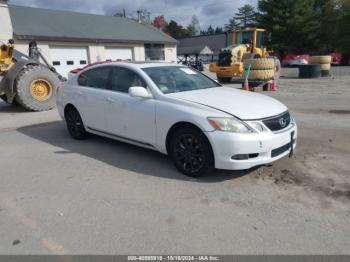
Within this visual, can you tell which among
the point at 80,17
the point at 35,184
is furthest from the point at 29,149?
the point at 80,17

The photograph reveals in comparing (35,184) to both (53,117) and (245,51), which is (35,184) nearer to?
(53,117)

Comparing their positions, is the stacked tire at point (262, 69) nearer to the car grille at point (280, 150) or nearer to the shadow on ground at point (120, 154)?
the shadow on ground at point (120, 154)

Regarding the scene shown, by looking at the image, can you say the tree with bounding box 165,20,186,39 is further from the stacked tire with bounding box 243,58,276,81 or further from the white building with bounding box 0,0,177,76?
the stacked tire with bounding box 243,58,276,81

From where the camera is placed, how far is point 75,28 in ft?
84.0

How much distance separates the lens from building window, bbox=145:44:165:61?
98.3ft

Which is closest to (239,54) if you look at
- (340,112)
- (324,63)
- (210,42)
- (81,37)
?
(324,63)

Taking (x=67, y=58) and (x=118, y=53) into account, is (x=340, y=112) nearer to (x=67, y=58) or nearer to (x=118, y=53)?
(x=67, y=58)

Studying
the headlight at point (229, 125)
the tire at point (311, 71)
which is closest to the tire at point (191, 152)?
the headlight at point (229, 125)

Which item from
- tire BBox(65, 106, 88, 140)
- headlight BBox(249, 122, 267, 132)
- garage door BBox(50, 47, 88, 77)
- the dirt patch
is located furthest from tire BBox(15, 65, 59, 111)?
garage door BBox(50, 47, 88, 77)

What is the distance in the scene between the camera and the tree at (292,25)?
4228 centimetres

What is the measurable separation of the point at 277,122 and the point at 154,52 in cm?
2761

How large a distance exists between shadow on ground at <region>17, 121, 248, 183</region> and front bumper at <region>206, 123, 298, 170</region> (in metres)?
0.40

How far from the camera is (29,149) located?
613 centimetres

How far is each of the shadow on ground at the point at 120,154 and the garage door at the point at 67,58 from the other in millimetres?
16864
